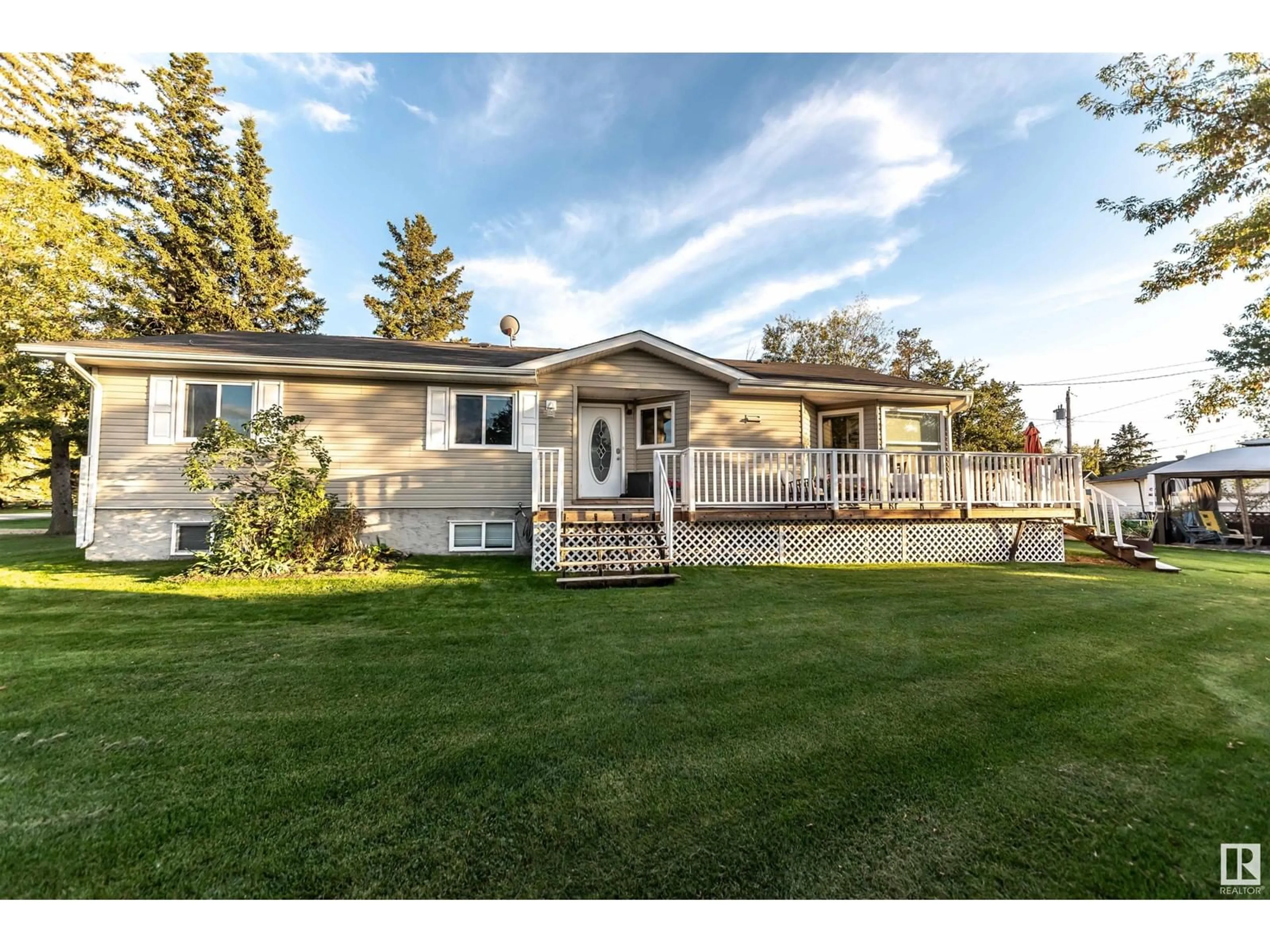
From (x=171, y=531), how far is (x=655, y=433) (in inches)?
328

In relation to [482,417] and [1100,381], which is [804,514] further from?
[1100,381]

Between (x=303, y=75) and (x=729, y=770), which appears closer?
(x=729, y=770)

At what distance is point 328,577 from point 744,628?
5.51 meters

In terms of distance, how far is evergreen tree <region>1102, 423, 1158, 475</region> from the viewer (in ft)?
111

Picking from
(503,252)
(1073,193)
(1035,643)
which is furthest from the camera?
(503,252)

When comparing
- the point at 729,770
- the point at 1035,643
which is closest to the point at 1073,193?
the point at 1035,643

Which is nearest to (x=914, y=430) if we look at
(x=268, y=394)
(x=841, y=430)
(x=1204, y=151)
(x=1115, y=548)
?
(x=841, y=430)

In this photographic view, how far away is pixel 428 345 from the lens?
10.2 m

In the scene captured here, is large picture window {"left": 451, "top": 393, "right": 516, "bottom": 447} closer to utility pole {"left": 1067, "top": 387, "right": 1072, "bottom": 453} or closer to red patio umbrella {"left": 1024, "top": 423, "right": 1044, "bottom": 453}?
red patio umbrella {"left": 1024, "top": 423, "right": 1044, "bottom": 453}

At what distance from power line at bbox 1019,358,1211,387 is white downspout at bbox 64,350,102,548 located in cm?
3169
